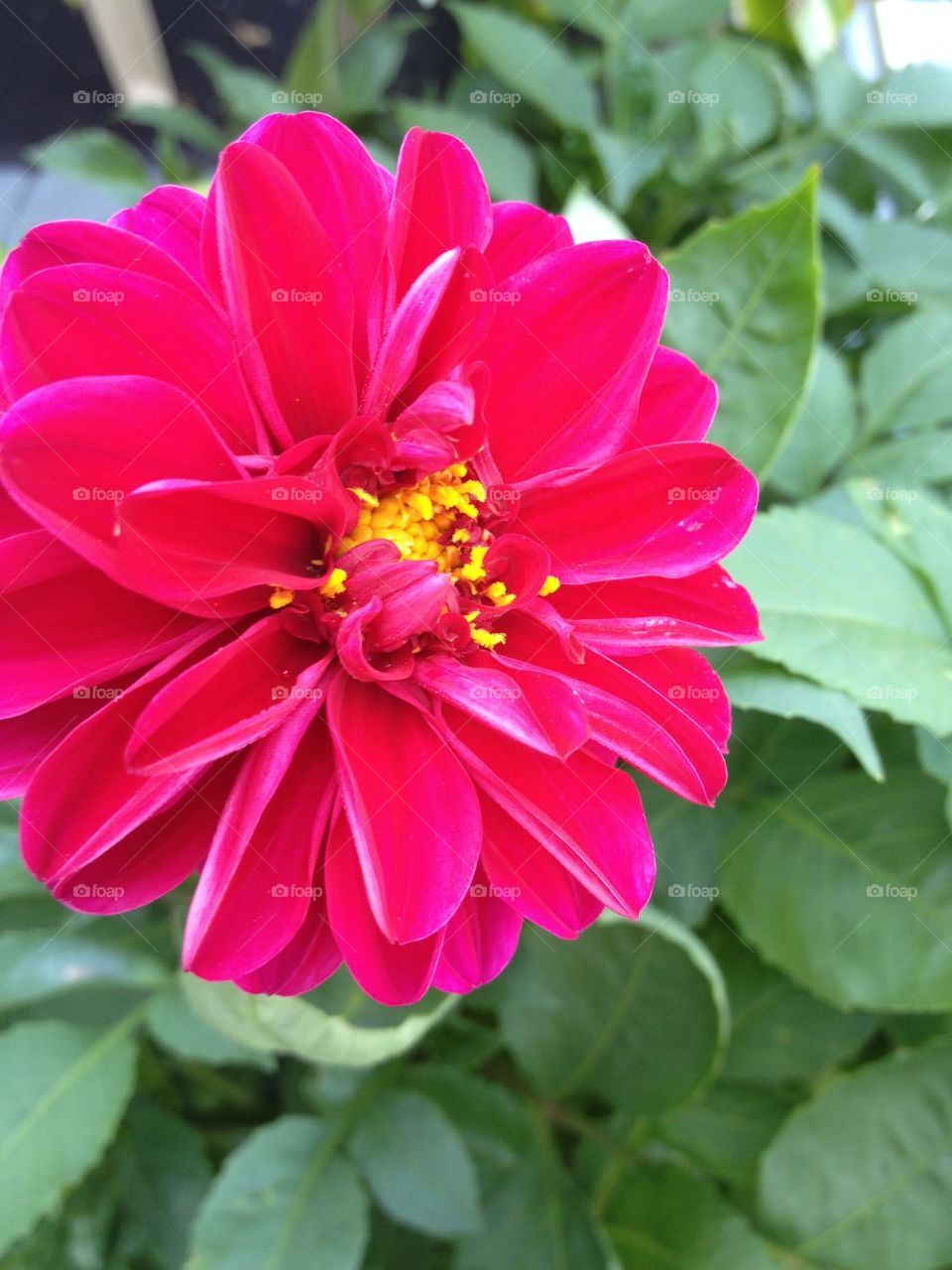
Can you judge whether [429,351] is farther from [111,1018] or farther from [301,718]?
[111,1018]

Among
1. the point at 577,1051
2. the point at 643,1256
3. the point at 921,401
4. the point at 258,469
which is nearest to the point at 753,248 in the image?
the point at 921,401

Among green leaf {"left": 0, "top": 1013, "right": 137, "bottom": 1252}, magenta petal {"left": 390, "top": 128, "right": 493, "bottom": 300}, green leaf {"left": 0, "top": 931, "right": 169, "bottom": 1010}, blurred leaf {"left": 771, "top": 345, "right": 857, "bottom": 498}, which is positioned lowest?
green leaf {"left": 0, "top": 1013, "right": 137, "bottom": 1252}

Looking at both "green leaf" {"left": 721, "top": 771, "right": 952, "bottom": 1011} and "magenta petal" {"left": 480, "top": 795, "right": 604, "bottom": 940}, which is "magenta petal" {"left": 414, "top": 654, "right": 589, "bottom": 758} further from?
"green leaf" {"left": 721, "top": 771, "right": 952, "bottom": 1011}

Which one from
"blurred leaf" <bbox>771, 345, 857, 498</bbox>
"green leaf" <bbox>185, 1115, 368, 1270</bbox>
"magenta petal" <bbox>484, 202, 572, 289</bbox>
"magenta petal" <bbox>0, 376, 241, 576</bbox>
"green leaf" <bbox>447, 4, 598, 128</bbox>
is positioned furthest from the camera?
"green leaf" <bbox>447, 4, 598, 128</bbox>

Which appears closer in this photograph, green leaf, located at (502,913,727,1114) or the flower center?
the flower center

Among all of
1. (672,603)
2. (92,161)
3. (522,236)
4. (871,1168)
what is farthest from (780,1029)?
(92,161)

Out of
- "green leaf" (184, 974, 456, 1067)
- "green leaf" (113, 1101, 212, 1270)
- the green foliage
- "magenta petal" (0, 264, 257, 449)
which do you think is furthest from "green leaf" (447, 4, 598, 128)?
"green leaf" (113, 1101, 212, 1270)

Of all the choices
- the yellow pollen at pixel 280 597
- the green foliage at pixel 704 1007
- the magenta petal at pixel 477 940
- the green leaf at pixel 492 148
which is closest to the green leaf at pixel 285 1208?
the green foliage at pixel 704 1007

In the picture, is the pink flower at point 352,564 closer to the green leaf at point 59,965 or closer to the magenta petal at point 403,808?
the magenta petal at point 403,808
